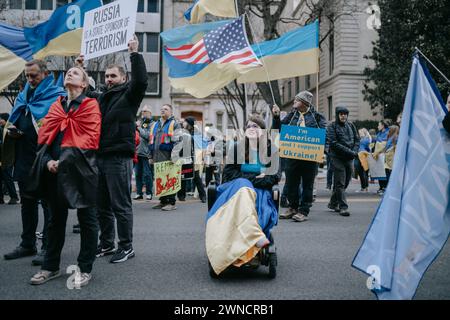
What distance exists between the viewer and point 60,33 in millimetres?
7066

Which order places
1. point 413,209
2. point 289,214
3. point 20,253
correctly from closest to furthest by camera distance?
point 413,209, point 20,253, point 289,214

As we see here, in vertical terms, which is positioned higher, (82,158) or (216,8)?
(216,8)

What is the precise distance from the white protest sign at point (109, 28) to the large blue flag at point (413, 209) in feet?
10.8

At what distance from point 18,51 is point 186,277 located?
4.62m

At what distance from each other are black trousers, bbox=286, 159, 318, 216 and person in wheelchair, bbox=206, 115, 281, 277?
2.53 m

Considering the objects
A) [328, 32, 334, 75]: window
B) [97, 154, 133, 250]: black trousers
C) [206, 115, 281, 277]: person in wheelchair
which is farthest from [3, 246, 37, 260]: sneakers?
[328, 32, 334, 75]: window

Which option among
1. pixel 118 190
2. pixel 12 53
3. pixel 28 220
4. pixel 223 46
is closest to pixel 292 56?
pixel 223 46

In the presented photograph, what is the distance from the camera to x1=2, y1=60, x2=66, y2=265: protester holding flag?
5102mm

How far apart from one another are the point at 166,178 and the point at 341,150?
352 cm

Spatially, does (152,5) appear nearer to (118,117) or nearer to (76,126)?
(118,117)

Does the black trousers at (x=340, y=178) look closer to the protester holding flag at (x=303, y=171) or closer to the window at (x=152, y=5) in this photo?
the protester holding flag at (x=303, y=171)

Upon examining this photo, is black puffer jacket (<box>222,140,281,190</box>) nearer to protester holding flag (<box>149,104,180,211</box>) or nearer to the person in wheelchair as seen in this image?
the person in wheelchair
